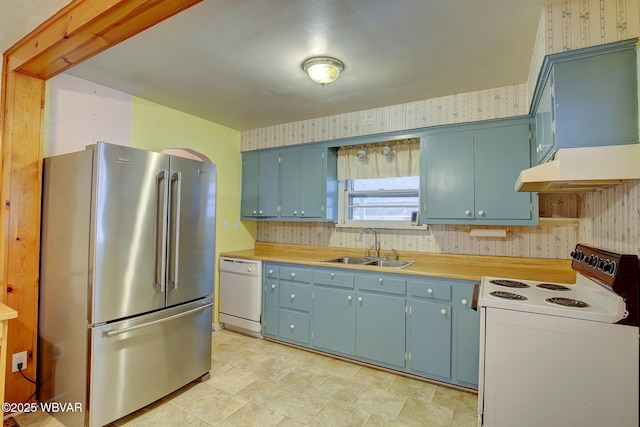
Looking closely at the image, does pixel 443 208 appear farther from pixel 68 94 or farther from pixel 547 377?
pixel 68 94

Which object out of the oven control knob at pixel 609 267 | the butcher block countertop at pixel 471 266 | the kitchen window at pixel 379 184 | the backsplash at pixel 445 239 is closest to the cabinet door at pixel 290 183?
the backsplash at pixel 445 239

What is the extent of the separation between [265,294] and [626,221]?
116 inches

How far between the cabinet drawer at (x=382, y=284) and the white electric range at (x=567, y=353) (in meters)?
1.00

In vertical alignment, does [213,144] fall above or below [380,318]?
above

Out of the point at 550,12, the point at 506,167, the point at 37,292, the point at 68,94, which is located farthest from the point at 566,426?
the point at 68,94

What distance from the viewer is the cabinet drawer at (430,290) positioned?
2.47m

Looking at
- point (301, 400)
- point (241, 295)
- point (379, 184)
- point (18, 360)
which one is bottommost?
point (301, 400)

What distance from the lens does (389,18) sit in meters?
1.77

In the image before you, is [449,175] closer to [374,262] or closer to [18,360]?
[374,262]

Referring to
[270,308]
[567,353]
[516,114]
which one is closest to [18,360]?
[270,308]

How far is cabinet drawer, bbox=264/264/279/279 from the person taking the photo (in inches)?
131

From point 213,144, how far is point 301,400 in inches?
114

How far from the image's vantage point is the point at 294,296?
3.21 meters

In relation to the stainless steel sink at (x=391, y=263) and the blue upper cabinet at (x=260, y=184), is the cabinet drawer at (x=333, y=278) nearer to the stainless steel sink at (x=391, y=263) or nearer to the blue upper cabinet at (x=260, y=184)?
the stainless steel sink at (x=391, y=263)
